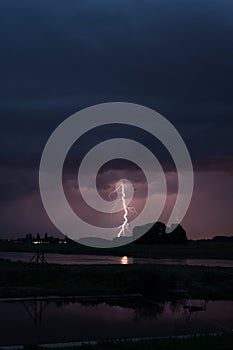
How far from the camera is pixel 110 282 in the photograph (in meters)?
42.0

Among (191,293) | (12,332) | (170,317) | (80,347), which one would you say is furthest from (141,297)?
(80,347)

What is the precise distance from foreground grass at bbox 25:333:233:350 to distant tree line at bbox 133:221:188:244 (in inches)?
5949

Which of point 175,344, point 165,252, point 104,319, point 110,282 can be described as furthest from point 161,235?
point 175,344

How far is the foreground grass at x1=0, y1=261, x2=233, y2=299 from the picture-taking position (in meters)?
39.2

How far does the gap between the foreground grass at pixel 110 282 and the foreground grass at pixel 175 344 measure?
18.3 metres

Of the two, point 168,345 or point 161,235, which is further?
point 161,235

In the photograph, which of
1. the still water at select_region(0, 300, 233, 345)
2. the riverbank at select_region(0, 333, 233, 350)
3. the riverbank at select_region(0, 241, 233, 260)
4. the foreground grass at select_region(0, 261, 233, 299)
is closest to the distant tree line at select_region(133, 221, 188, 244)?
the riverbank at select_region(0, 241, 233, 260)

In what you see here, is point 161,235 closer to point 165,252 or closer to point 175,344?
point 165,252

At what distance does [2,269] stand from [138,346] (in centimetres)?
2885

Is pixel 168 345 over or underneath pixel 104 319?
underneath

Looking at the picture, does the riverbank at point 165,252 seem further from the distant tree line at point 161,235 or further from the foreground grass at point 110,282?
the foreground grass at point 110,282

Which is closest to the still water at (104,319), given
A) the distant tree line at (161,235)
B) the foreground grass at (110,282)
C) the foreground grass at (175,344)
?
the foreground grass at (110,282)

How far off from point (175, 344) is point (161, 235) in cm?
15506

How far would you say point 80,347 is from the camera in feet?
63.7
